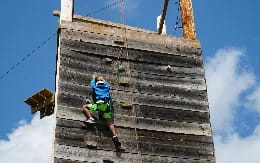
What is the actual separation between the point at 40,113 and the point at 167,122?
2.85 meters

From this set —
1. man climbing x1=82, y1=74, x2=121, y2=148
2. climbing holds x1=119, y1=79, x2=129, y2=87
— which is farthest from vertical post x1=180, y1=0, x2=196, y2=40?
man climbing x1=82, y1=74, x2=121, y2=148

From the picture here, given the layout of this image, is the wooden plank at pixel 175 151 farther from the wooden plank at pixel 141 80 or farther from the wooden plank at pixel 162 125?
the wooden plank at pixel 141 80

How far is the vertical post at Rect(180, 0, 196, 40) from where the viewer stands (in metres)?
13.4

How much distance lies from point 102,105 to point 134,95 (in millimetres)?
1042

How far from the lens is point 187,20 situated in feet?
44.6

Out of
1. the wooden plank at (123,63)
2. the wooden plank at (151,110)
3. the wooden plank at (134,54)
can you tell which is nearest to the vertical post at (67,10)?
the wooden plank at (134,54)

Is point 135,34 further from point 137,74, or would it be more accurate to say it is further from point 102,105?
point 102,105

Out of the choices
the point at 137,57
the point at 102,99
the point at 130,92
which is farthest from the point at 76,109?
the point at 137,57

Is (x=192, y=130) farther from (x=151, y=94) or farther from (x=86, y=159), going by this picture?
(x=86, y=159)

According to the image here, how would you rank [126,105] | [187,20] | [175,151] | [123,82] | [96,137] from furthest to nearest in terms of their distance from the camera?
[187,20] < [123,82] < [126,105] < [175,151] < [96,137]

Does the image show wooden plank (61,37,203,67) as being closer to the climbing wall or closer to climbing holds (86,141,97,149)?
the climbing wall

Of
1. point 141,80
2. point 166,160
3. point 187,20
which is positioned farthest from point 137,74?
point 187,20

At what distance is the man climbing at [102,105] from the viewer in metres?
10.8

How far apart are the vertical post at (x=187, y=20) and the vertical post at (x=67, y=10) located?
9.87 feet
